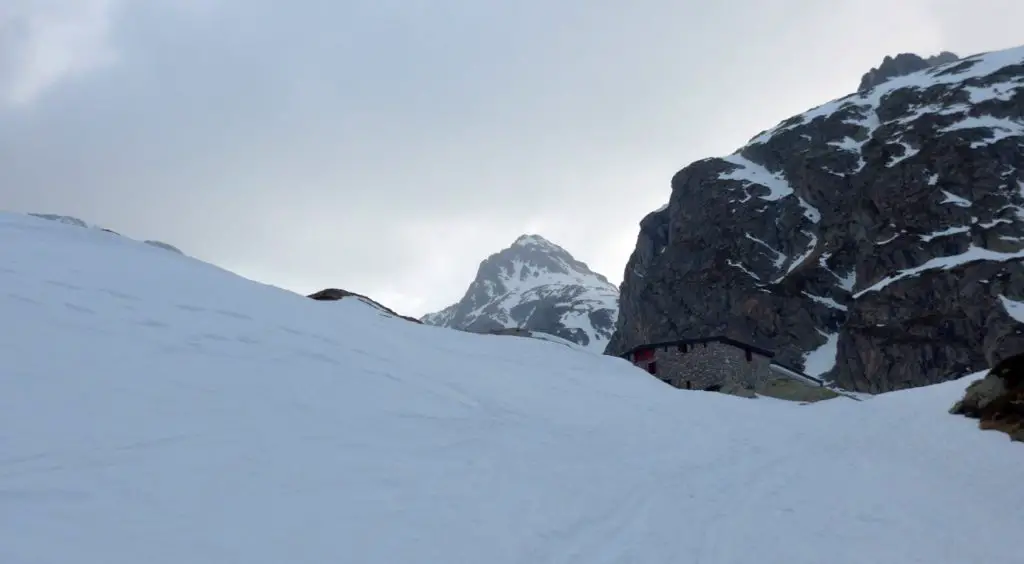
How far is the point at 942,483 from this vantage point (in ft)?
43.4

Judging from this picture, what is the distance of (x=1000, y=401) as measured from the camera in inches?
727

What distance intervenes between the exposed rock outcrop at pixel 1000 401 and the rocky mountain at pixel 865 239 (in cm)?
7261

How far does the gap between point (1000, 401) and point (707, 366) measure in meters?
41.4

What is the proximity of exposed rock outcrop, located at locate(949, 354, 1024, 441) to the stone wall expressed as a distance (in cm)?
3840

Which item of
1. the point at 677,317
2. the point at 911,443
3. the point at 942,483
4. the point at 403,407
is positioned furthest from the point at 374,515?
the point at 677,317

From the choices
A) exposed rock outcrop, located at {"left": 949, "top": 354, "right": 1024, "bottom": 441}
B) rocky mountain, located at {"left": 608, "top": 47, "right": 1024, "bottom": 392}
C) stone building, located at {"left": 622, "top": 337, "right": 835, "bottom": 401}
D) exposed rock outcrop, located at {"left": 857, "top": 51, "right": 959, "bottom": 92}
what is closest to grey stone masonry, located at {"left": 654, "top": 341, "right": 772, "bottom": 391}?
stone building, located at {"left": 622, "top": 337, "right": 835, "bottom": 401}

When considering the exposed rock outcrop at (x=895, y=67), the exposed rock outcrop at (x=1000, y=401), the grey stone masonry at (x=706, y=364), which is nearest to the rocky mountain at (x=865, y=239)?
the exposed rock outcrop at (x=895, y=67)

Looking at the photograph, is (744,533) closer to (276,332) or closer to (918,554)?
(918,554)

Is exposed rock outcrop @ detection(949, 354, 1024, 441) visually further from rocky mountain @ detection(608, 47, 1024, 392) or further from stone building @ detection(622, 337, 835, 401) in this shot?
rocky mountain @ detection(608, 47, 1024, 392)

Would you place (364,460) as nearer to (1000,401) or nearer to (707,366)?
(1000,401)

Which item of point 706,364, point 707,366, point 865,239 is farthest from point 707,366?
point 865,239

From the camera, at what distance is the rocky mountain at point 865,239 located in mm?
89438

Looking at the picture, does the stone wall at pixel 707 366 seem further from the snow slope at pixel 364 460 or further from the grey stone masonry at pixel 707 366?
the snow slope at pixel 364 460

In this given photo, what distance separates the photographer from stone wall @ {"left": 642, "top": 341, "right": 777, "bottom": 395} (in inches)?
2323
